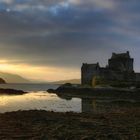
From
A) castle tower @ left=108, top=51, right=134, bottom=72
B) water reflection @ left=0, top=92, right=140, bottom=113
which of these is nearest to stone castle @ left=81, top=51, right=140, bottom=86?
castle tower @ left=108, top=51, right=134, bottom=72

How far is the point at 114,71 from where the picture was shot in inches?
4247

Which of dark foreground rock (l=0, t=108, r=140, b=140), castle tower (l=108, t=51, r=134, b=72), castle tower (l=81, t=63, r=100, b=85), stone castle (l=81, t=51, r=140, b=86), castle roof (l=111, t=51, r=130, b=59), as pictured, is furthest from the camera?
castle roof (l=111, t=51, r=130, b=59)

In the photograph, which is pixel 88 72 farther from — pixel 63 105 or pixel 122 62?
pixel 63 105

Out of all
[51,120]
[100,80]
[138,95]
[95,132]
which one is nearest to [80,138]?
[95,132]

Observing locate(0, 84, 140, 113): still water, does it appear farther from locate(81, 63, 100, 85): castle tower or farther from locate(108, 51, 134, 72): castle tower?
locate(108, 51, 134, 72): castle tower

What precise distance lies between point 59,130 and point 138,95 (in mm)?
60754

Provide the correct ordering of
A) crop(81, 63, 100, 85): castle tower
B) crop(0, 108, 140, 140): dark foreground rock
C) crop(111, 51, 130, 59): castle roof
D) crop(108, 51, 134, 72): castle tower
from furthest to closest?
1. crop(111, 51, 130, 59): castle roof
2. crop(108, 51, 134, 72): castle tower
3. crop(81, 63, 100, 85): castle tower
4. crop(0, 108, 140, 140): dark foreground rock

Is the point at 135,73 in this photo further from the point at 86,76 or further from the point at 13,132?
the point at 13,132

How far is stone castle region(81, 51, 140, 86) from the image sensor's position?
105 m

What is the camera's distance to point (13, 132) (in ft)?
57.2

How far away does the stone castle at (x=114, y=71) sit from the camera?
10538 centimetres

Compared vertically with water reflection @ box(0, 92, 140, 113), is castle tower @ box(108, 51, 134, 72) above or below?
above

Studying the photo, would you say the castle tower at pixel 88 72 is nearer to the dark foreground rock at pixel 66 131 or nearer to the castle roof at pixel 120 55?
the castle roof at pixel 120 55

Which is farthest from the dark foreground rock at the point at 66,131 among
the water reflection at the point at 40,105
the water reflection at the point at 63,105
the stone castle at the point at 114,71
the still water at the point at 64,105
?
the stone castle at the point at 114,71
